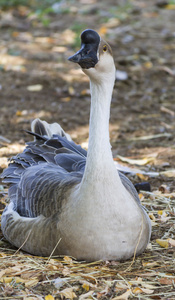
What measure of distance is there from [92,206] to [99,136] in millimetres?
502

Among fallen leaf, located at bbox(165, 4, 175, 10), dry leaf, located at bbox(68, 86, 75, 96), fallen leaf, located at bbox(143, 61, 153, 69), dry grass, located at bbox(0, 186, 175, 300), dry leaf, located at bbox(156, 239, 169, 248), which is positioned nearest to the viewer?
dry grass, located at bbox(0, 186, 175, 300)

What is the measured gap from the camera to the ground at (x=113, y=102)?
3.76m

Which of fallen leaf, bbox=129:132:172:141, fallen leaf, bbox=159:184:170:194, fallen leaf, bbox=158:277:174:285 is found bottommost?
fallen leaf, bbox=158:277:174:285

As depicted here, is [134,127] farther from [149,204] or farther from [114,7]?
[114,7]

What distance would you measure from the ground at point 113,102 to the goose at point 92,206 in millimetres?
148

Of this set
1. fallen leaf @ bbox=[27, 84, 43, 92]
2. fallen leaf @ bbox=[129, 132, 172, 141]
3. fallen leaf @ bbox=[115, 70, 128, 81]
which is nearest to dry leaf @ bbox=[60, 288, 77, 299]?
fallen leaf @ bbox=[129, 132, 172, 141]

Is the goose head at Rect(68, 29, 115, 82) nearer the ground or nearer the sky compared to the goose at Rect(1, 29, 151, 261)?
nearer the sky

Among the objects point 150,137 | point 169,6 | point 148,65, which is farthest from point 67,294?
point 169,6

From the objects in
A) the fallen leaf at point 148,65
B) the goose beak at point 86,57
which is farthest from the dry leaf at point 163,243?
A: the fallen leaf at point 148,65

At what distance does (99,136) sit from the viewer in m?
3.71

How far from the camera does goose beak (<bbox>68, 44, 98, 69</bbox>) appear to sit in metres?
3.42

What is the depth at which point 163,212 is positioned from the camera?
5.01 metres

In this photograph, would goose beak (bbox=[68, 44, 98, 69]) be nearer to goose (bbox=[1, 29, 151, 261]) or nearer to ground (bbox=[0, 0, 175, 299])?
goose (bbox=[1, 29, 151, 261])

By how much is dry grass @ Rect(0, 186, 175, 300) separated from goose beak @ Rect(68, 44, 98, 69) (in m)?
1.44
